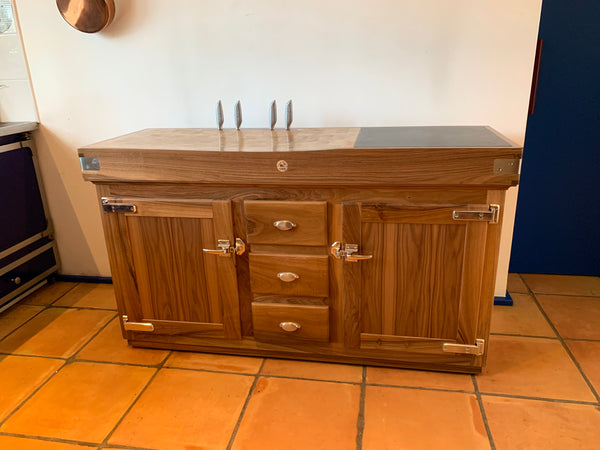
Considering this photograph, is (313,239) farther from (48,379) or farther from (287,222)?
(48,379)

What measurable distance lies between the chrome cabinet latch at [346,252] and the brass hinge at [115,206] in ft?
2.65

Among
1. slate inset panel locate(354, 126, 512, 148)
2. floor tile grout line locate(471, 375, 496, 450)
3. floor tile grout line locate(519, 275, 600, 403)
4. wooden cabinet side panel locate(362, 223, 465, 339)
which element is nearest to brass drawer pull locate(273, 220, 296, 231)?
wooden cabinet side panel locate(362, 223, 465, 339)

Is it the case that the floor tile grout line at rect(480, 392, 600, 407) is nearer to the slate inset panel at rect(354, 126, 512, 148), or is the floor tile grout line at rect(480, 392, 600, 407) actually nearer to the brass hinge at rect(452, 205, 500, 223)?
the brass hinge at rect(452, 205, 500, 223)

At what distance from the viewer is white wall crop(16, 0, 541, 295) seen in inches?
81.1

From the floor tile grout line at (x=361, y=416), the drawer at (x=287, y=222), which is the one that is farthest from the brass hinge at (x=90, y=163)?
the floor tile grout line at (x=361, y=416)

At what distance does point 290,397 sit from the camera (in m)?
1.79

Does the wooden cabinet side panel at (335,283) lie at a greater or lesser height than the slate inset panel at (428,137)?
lesser

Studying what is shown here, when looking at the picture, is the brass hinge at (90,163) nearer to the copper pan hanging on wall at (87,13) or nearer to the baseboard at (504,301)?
the copper pan hanging on wall at (87,13)

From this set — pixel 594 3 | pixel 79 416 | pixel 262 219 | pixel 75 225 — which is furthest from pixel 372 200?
pixel 75 225

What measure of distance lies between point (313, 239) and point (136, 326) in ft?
2.92

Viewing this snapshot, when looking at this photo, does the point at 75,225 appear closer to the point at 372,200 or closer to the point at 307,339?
the point at 307,339

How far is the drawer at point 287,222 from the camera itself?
174 cm

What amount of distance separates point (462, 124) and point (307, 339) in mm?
1196

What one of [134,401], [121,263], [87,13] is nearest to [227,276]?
[121,263]
